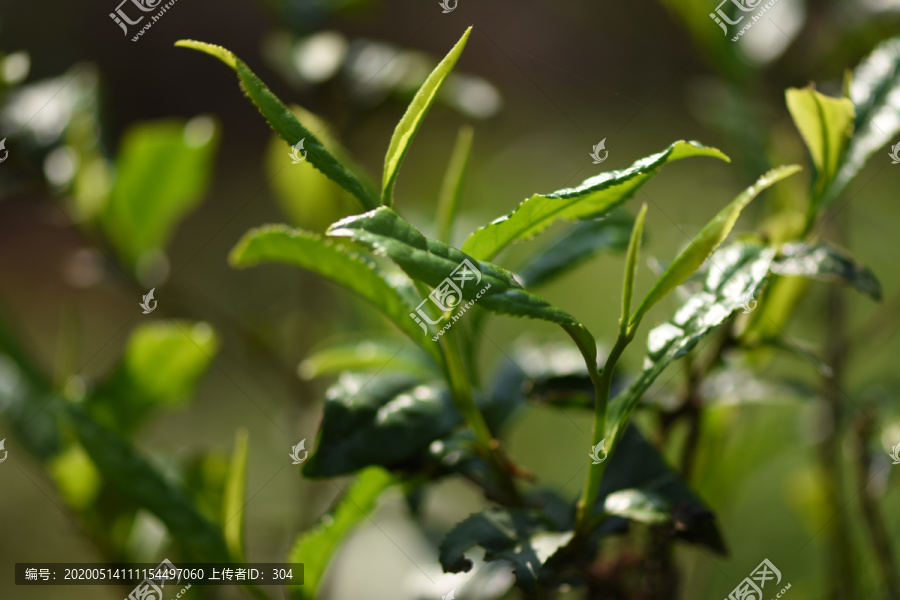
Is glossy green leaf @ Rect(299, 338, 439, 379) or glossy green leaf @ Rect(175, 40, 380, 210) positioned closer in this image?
glossy green leaf @ Rect(175, 40, 380, 210)

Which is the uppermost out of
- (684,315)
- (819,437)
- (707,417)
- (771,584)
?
(684,315)

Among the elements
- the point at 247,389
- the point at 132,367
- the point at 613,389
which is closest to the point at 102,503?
the point at 132,367

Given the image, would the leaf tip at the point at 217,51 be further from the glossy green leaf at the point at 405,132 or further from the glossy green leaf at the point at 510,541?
the glossy green leaf at the point at 510,541

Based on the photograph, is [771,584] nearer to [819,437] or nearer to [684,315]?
[819,437]

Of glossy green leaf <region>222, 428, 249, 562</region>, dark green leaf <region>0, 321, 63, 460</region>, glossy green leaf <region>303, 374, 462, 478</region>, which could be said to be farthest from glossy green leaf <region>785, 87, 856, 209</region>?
dark green leaf <region>0, 321, 63, 460</region>

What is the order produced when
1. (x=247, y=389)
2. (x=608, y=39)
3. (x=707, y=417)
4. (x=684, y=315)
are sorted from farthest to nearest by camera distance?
1. (x=608, y=39)
2. (x=247, y=389)
3. (x=707, y=417)
4. (x=684, y=315)

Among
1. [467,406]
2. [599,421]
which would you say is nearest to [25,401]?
[467,406]

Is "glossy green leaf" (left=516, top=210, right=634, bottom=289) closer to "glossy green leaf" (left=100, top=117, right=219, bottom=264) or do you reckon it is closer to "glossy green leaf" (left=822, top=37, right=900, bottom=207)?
"glossy green leaf" (left=822, top=37, right=900, bottom=207)
